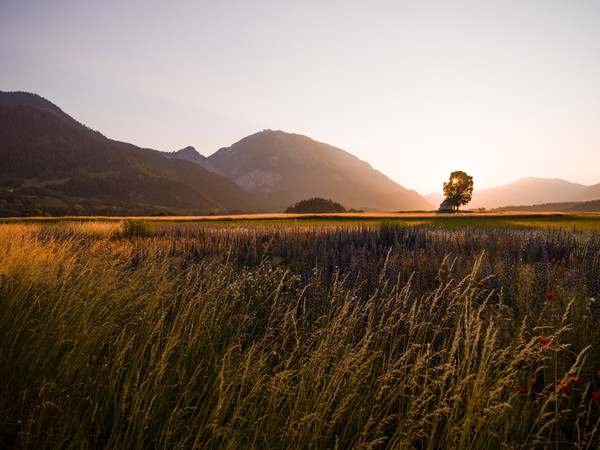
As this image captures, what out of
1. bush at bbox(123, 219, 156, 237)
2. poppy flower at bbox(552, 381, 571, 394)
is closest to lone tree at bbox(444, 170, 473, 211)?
bush at bbox(123, 219, 156, 237)

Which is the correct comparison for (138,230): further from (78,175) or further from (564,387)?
(78,175)

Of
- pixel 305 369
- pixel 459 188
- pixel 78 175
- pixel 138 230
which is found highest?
pixel 78 175

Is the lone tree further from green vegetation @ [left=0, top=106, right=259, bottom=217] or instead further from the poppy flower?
green vegetation @ [left=0, top=106, right=259, bottom=217]

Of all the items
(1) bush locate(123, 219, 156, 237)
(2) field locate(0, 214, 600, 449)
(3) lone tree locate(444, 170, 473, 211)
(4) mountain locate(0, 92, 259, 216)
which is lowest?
(2) field locate(0, 214, 600, 449)

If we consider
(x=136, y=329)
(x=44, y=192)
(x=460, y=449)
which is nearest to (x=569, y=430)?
(x=460, y=449)

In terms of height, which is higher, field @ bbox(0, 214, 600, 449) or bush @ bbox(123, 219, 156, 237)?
bush @ bbox(123, 219, 156, 237)

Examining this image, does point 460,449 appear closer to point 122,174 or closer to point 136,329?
point 136,329

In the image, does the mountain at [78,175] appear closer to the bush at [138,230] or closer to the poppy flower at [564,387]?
the bush at [138,230]

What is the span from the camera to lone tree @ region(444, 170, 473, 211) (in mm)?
73875

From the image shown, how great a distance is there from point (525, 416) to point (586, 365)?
4.31 ft

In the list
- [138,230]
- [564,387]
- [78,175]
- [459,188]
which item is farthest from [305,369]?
[78,175]

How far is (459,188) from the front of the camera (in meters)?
73.9

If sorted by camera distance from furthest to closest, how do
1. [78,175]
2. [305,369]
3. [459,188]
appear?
1. [78,175]
2. [459,188]
3. [305,369]

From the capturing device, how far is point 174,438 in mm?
2328
